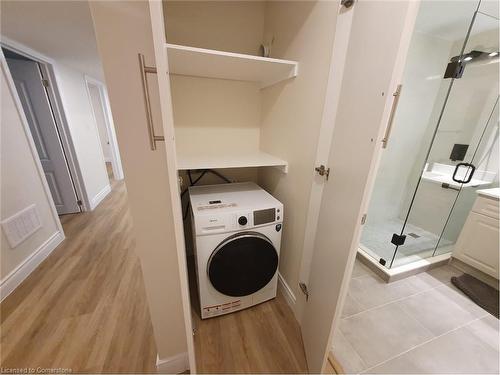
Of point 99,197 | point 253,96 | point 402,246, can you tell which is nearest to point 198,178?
point 253,96

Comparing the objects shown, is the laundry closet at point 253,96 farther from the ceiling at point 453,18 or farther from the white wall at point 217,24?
the ceiling at point 453,18

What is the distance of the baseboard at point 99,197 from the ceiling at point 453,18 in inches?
191

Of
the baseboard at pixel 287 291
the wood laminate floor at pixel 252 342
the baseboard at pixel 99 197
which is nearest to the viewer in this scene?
the wood laminate floor at pixel 252 342

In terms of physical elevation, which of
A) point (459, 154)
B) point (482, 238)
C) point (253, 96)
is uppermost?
point (253, 96)

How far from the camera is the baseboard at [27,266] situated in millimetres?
1663

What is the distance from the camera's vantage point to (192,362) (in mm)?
826

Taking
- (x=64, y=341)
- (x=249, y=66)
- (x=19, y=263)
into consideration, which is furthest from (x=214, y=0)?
(x=19, y=263)

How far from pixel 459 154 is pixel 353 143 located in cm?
239

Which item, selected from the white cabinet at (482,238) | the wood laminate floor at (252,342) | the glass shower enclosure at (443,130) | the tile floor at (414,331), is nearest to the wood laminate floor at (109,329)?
the wood laminate floor at (252,342)

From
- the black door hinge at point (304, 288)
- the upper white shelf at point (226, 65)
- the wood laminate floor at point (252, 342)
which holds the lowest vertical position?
the wood laminate floor at point (252, 342)

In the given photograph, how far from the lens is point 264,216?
1.32m

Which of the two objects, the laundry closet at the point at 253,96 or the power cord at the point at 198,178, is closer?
the laundry closet at the point at 253,96

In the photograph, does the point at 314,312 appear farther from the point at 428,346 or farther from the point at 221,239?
the point at 428,346

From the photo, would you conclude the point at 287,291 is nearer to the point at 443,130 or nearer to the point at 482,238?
the point at 482,238
